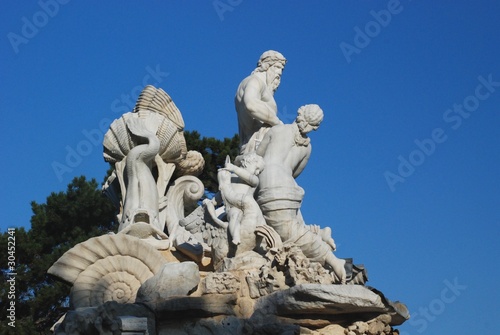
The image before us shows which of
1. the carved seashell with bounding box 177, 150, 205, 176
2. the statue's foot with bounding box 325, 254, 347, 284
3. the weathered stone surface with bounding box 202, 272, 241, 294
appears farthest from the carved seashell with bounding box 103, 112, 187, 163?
the weathered stone surface with bounding box 202, 272, 241, 294

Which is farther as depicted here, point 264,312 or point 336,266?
point 336,266

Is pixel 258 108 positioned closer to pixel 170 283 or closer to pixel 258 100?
pixel 258 100

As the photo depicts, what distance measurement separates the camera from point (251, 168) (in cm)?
1120

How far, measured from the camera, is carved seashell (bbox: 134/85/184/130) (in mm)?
12938

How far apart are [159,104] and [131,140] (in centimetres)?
80

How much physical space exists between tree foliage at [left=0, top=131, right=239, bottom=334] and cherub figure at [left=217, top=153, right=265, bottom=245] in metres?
11.0

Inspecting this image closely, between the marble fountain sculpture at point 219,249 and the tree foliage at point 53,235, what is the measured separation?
951 centimetres

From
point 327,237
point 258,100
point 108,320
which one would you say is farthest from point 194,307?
point 258,100

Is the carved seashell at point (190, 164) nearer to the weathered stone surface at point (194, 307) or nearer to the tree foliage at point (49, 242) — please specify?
the weathered stone surface at point (194, 307)

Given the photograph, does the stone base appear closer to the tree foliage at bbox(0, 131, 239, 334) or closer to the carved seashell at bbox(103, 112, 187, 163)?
the carved seashell at bbox(103, 112, 187, 163)

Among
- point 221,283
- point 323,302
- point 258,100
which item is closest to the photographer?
point 323,302

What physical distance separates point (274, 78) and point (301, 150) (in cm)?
164

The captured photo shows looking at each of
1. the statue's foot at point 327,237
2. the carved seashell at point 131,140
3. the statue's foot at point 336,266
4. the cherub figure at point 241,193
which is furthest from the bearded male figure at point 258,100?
the statue's foot at point 336,266

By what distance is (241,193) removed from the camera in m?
11.0
